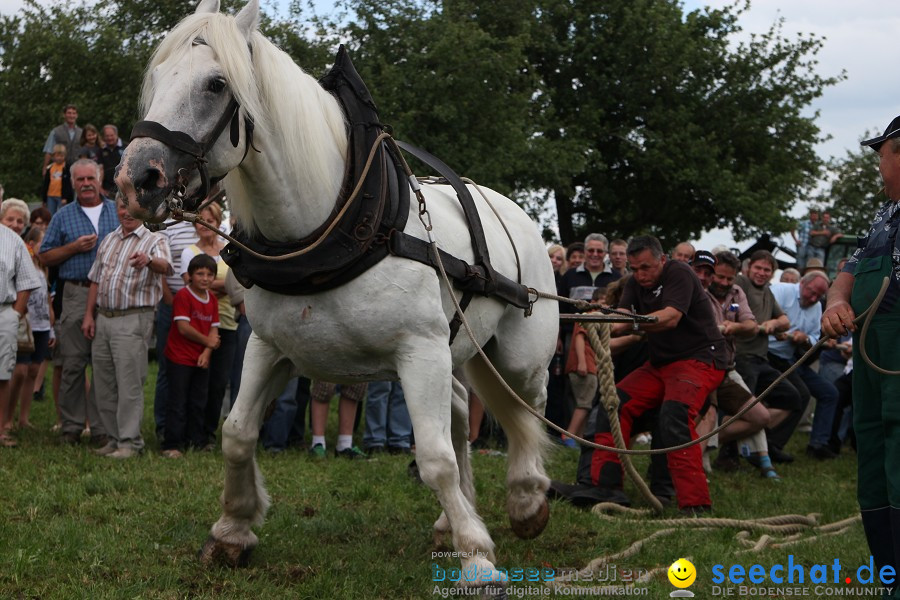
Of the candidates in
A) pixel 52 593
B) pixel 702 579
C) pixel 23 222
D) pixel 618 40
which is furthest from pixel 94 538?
pixel 618 40

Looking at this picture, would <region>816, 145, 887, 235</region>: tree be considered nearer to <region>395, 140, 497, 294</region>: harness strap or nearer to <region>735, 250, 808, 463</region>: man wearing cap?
<region>735, 250, 808, 463</region>: man wearing cap

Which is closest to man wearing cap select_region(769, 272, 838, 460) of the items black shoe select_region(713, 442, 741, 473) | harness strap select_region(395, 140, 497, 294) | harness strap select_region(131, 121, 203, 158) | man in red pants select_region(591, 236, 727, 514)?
black shoe select_region(713, 442, 741, 473)

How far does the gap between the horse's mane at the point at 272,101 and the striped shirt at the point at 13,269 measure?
4038 millimetres

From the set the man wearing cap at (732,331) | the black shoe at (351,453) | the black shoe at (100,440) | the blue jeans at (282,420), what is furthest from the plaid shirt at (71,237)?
the man wearing cap at (732,331)

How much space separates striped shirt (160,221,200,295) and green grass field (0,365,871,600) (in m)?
1.48

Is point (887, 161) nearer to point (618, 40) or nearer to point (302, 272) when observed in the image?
point (302, 272)

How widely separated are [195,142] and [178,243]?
5448mm

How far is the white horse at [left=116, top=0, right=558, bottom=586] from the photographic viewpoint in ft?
13.2

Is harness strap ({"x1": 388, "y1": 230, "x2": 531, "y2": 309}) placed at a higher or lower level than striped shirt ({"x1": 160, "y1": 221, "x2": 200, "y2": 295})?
lower

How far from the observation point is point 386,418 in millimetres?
9492

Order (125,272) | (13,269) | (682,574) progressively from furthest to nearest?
1. (125,272)
2. (13,269)
3. (682,574)

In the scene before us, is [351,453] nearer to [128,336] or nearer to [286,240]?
[128,336]

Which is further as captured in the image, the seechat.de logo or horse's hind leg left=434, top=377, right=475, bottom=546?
horse's hind leg left=434, top=377, right=475, bottom=546

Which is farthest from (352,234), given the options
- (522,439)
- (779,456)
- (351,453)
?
(779,456)
